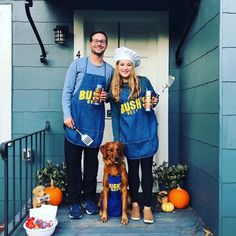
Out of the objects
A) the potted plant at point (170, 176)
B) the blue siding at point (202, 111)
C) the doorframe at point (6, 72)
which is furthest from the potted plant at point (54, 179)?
the blue siding at point (202, 111)

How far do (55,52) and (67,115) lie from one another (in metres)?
1.17

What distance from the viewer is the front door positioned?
3.90 m

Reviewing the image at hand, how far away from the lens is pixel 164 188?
146 inches

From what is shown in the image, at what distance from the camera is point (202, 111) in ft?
10.0

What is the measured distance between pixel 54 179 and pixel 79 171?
0.50 metres

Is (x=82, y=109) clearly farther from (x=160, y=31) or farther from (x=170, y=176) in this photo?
(x=160, y=31)

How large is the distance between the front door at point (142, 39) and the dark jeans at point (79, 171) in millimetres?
788

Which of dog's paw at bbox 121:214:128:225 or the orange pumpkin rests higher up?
the orange pumpkin

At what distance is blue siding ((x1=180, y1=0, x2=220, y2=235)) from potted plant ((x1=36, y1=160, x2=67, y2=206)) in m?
1.33

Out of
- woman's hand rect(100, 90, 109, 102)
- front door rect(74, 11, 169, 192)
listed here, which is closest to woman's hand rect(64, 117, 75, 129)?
woman's hand rect(100, 90, 109, 102)

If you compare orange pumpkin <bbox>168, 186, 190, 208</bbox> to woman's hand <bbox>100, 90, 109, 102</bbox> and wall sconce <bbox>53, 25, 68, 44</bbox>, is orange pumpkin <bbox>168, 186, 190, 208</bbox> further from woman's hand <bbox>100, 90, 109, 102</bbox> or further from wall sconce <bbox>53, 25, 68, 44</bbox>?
wall sconce <bbox>53, 25, 68, 44</bbox>

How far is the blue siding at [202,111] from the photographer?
2.70 m

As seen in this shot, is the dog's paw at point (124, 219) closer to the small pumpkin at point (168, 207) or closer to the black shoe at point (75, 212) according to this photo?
the black shoe at point (75, 212)

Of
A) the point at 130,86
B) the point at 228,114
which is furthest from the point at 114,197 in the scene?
the point at 228,114
